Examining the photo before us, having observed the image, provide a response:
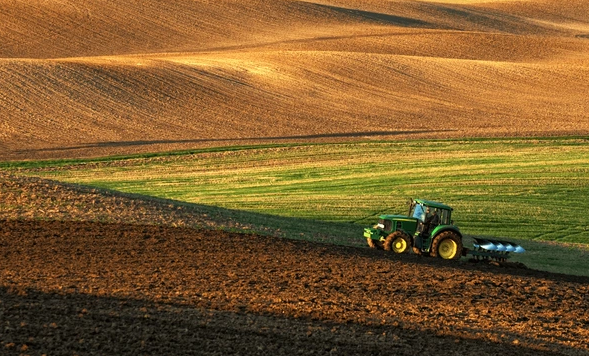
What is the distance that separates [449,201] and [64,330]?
20565mm

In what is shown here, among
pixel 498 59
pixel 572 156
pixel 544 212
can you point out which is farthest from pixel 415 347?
pixel 498 59

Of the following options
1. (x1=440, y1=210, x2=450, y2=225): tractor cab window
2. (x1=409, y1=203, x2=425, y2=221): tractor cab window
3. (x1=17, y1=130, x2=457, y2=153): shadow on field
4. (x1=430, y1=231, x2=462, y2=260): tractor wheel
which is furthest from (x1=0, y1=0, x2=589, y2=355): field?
(x1=440, y1=210, x2=450, y2=225): tractor cab window

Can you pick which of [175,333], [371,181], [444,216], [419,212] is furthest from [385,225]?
[371,181]

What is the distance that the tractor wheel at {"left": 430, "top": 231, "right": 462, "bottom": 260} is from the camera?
68.8ft

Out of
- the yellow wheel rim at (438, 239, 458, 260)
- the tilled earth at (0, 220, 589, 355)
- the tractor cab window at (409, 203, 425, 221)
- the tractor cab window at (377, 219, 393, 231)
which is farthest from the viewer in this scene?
Result: the tractor cab window at (377, 219, 393, 231)

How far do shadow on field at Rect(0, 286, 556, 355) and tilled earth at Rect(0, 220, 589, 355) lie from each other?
3 cm

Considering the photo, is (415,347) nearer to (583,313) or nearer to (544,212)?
(583,313)

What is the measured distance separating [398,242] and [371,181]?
1428 cm

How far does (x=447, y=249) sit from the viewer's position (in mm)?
21219

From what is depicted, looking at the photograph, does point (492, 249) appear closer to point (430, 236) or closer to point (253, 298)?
point (430, 236)

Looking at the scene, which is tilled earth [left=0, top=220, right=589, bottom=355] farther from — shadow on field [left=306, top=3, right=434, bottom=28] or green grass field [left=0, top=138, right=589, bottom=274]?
shadow on field [left=306, top=3, right=434, bottom=28]

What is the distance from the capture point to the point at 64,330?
12.6m

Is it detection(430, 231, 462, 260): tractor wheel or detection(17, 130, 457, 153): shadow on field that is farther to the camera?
detection(17, 130, 457, 153): shadow on field

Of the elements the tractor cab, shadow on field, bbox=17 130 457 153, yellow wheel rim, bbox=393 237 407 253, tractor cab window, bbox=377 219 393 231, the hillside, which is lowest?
yellow wheel rim, bbox=393 237 407 253
